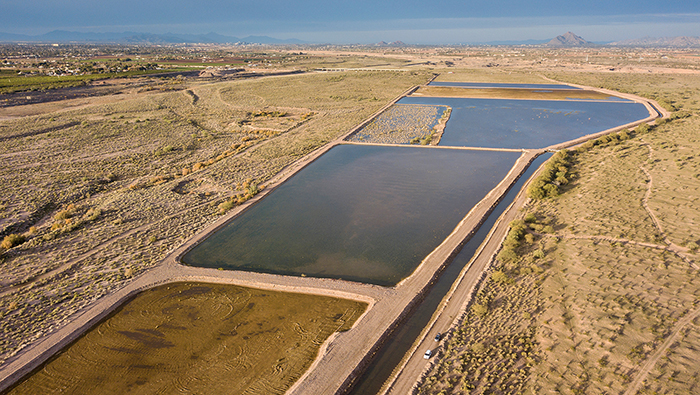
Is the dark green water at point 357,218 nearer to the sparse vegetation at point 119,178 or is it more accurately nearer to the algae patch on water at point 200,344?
the algae patch on water at point 200,344

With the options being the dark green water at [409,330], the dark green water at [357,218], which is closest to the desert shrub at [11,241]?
the dark green water at [357,218]

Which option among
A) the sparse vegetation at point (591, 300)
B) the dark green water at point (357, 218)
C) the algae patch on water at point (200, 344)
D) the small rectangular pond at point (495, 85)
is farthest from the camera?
the small rectangular pond at point (495, 85)

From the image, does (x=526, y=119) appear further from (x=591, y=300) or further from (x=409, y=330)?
(x=409, y=330)

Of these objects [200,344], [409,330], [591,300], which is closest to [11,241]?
[200,344]

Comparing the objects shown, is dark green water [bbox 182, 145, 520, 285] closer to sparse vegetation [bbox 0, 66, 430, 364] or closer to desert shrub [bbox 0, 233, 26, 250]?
sparse vegetation [bbox 0, 66, 430, 364]

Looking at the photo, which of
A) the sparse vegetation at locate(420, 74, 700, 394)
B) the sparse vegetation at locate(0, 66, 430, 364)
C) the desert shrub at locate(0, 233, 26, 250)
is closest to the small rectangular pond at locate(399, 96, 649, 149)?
the sparse vegetation at locate(0, 66, 430, 364)
